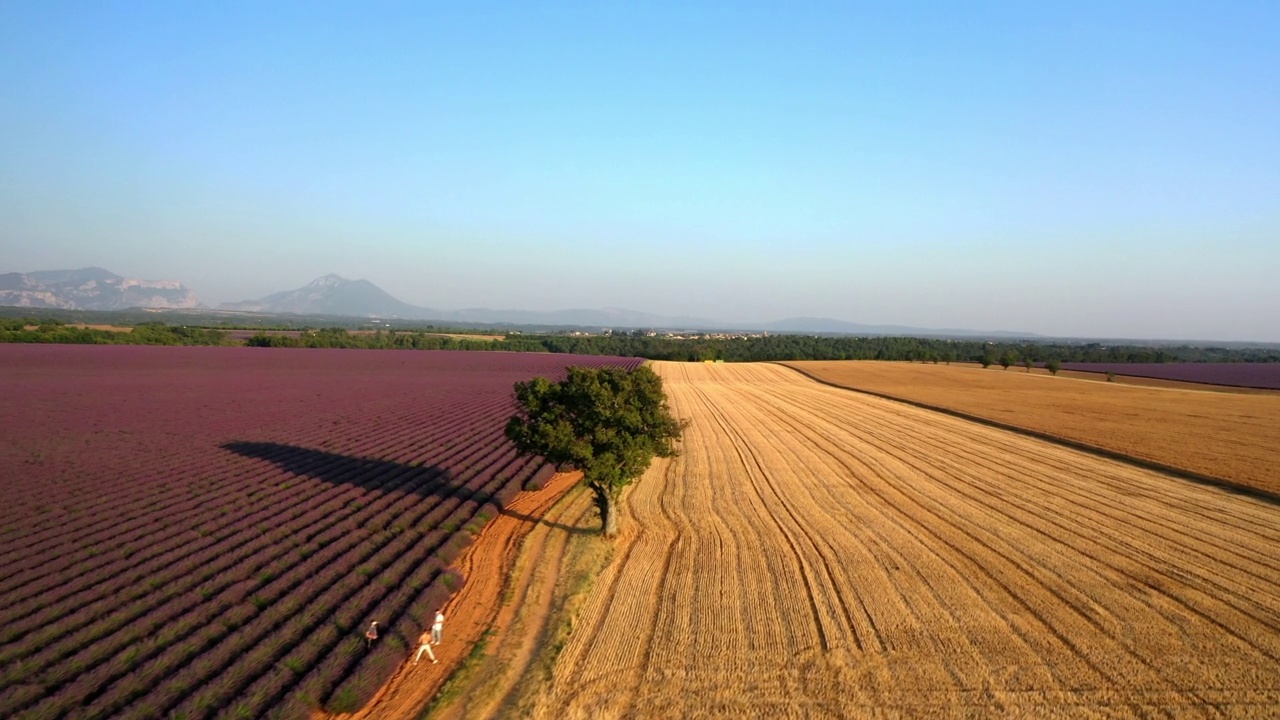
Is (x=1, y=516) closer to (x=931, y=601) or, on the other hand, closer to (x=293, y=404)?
(x=931, y=601)

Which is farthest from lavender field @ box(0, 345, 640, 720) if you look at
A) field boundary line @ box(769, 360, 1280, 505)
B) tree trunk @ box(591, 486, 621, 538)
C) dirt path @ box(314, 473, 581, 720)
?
field boundary line @ box(769, 360, 1280, 505)

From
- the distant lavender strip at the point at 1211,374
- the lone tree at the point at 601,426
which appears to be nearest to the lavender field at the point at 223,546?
the lone tree at the point at 601,426

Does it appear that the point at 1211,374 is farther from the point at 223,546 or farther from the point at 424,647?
the point at 223,546

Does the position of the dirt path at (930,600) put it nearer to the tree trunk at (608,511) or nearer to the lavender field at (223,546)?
the tree trunk at (608,511)

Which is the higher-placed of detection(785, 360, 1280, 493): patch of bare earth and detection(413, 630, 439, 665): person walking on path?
detection(785, 360, 1280, 493): patch of bare earth

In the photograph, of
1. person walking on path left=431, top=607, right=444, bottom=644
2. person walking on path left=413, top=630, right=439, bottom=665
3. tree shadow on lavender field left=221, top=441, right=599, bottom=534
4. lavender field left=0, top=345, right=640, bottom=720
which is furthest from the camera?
tree shadow on lavender field left=221, top=441, right=599, bottom=534

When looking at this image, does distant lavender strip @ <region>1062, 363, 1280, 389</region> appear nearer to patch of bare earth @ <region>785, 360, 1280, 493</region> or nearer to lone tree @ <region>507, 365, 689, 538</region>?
patch of bare earth @ <region>785, 360, 1280, 493</region>

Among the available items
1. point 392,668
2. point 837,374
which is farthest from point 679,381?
point 392,668
